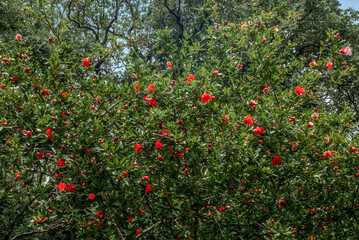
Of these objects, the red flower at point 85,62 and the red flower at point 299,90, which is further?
the red flower at point 85,62

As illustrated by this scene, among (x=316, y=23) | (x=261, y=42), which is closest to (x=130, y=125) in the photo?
(x=261, y=42)

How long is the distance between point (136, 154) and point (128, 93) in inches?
33.1

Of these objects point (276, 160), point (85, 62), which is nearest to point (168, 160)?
point (276, 160)

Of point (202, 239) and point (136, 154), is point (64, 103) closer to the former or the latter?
point (136, 154)

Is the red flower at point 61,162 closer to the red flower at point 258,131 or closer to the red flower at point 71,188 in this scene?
the red flower at point 71,188

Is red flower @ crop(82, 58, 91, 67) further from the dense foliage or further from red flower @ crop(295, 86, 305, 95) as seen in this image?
red flower @ crop(295, 86, 305, 95)

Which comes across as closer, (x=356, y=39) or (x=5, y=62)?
(x=5, y=62)

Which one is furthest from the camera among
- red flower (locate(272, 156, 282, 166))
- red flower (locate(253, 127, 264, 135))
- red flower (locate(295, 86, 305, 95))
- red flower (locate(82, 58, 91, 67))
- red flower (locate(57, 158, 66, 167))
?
red flower (locate(82, 58, 91, 67))

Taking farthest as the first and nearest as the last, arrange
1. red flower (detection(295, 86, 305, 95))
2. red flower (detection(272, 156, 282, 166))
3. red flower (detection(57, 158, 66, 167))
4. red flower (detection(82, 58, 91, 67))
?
1. red flower (detection(82, 58, 91, 67))
2. red flower (detection(295, 86, 305, 95))
3. red flower (detection(272, 156, 282, 166))
4. red flower (detection(57, 158, 66, 167))

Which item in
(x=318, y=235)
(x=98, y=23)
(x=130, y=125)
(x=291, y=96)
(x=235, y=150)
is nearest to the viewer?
(x=235, y=150)

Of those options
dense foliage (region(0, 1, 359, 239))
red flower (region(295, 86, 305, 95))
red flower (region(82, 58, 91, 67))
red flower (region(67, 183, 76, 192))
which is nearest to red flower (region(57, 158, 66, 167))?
dense foliage (region(0, 1, 359, 239))

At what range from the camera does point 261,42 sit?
13.0 feet

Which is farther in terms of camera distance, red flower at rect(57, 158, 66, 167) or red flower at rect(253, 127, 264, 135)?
red flower at rect(253, 127, 264, 135)

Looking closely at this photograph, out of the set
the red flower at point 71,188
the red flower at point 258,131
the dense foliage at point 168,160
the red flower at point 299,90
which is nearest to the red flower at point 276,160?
the dense foliage at point 168,160
